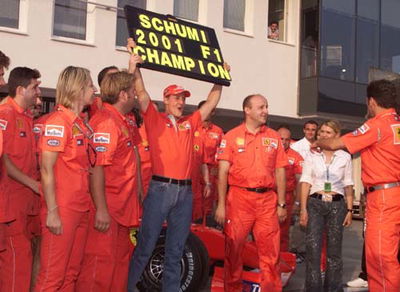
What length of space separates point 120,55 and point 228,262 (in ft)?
30.6

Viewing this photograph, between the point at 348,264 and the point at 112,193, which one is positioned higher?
the point at 112,193

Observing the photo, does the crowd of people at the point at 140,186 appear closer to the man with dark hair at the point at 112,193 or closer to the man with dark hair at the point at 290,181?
the man with dark hair at the point at 112,193

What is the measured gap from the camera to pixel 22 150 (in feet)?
14.5

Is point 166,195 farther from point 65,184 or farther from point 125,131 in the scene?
point 65,184

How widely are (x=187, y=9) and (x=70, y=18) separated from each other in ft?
11.6

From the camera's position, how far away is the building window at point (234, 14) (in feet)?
53.0

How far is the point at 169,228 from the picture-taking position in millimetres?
4984

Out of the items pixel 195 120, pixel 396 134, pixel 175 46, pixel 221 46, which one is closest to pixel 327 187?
pixel 396 134

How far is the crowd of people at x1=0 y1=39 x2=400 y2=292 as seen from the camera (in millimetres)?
3824

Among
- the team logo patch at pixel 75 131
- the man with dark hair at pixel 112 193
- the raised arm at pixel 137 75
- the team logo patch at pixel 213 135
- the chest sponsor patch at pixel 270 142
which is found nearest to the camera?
the team logo patch at pixel 75 131

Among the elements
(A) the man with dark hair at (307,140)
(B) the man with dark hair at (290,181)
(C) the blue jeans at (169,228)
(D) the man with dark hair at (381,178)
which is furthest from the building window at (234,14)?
(C) the blue jeans at (169,228)

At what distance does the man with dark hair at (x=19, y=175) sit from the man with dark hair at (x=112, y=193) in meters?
0.54

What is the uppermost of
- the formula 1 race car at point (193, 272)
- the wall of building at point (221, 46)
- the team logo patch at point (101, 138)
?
the wall of building at point (221, 46)

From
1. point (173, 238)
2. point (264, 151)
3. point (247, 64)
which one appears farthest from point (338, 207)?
point (247, 64)
